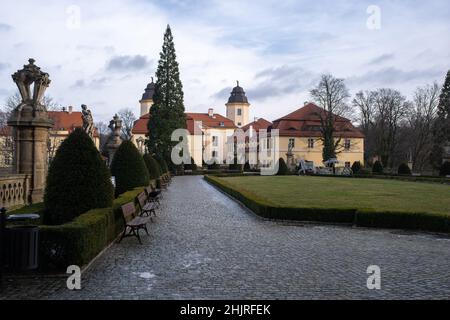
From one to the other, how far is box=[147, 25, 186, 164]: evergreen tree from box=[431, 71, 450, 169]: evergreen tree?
30.2 meters

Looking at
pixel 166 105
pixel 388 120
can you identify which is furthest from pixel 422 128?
pixel 166 105

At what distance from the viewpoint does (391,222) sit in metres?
13.3

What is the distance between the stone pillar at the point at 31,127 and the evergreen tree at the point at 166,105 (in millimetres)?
38863

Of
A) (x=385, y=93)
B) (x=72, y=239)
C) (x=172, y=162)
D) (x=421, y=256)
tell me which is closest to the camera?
(x=72, y=239)

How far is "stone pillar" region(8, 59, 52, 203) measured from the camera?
12.8 meters

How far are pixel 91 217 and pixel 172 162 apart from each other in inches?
1805

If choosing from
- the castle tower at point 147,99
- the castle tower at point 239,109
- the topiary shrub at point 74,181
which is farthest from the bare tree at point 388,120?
the topiary shrub at point 74,181

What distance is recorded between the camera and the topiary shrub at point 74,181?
9453 mm

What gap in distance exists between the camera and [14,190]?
481 inches

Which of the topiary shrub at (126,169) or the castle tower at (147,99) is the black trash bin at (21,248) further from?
the castle tower at (147,99)

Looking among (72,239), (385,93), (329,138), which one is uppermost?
(385,93)

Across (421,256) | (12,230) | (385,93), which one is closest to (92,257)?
(12,230)

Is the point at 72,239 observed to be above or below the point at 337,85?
below
